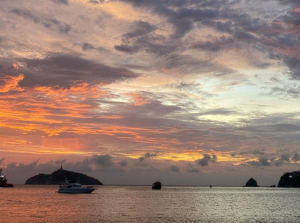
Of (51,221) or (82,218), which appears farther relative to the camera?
(82,218)

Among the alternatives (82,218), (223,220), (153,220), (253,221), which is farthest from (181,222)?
(82,218)

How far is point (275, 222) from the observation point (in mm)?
90312

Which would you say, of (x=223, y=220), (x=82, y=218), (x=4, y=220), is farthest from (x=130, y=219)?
(x=4, y=220)

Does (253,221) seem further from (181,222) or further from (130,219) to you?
(130,219)

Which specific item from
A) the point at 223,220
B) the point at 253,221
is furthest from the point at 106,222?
the point at 253,221

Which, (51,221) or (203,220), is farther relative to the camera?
(203,220)

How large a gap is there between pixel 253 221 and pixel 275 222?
570 centimetres

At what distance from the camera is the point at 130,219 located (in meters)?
91.2

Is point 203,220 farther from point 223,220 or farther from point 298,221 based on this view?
point 298,221

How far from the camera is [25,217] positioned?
306 ft

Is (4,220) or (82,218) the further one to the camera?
(82,218)

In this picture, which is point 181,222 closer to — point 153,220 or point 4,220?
point 153,220

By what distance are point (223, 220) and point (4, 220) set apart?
58.9 meters

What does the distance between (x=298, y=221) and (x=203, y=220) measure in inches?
1042
